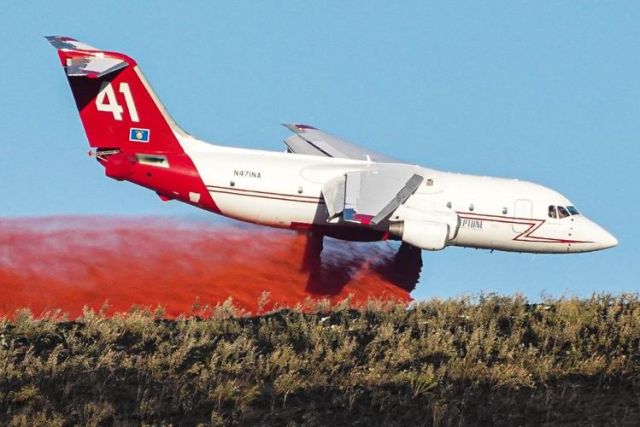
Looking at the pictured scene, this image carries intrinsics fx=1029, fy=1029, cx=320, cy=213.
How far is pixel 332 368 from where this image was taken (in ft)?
52.1

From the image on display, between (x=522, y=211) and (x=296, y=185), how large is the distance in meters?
7.04

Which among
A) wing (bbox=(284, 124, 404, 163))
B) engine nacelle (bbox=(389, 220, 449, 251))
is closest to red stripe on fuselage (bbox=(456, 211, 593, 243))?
engine nacelle (bbox=(389, 220, 449, 251))

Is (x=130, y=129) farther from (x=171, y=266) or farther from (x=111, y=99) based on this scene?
(x=171, y=266)

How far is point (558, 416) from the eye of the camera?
14.4 m

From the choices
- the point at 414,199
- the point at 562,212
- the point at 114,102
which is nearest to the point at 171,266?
the point at 114,102

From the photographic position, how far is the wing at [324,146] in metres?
35.7

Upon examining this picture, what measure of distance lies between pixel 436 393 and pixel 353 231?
17.5 m

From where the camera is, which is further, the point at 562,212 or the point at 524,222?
the point at 562,212

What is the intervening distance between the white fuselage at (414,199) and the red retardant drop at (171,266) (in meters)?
1.82

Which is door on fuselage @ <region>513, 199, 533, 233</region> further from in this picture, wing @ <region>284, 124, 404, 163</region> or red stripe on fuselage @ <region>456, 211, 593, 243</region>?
wing @ <region>284, 124, 404, 163</region>

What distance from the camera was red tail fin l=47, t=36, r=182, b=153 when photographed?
98.5ft

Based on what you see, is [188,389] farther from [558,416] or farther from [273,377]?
[558,416]

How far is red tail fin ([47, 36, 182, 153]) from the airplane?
0.03 metres

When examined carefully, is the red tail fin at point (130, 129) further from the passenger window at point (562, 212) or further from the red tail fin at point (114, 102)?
the passenger window at point (562, 212)
